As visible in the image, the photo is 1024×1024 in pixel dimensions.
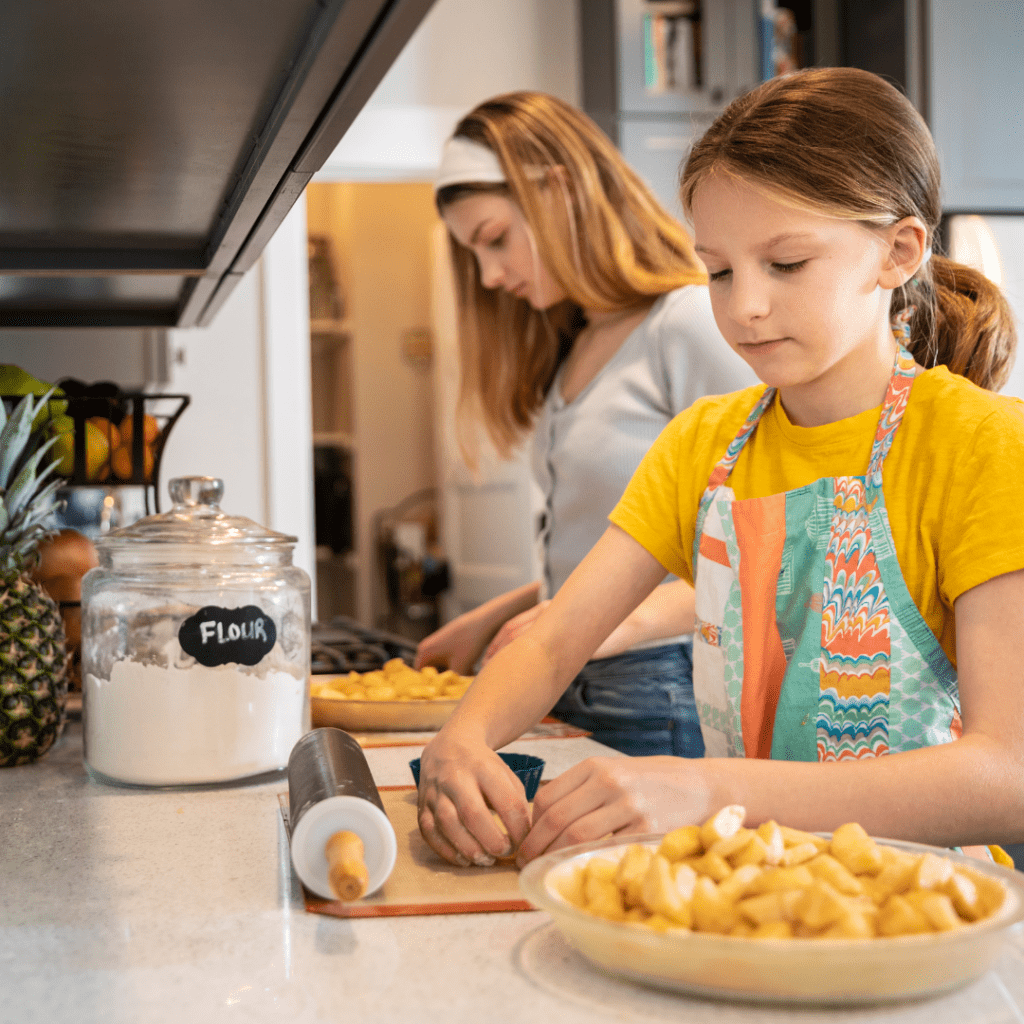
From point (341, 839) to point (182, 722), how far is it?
0.38m

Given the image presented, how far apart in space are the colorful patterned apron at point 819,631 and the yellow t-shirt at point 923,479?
0.02m

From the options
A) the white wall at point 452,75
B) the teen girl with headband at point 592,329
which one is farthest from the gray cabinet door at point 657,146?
the teen girl with headband at point 592,329

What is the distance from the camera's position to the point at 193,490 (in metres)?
1.10

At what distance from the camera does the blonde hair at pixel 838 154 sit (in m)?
0.93

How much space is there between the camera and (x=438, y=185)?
5.42 feet

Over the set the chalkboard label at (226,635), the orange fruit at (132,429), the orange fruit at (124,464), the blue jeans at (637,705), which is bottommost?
the blue jeans at (637,705)

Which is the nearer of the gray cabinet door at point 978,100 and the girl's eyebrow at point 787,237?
the girl's eyebrow at point 787,237

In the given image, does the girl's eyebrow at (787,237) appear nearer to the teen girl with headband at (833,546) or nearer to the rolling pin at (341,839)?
the teen girl with headband at (833,546)

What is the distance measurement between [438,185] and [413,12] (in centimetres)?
108

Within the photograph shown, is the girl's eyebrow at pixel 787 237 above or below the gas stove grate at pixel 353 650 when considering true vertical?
above

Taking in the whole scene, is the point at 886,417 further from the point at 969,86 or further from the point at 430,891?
the point at 969,86

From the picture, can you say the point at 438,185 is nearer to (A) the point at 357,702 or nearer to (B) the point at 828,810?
(A) the point at 357,702

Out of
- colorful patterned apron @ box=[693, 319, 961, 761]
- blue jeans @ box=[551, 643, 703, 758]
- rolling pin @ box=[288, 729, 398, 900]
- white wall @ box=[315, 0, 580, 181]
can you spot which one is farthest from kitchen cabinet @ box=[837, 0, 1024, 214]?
rolling pin @ box=[288, 729, 398, 900]

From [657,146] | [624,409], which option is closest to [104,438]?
[624,409]
